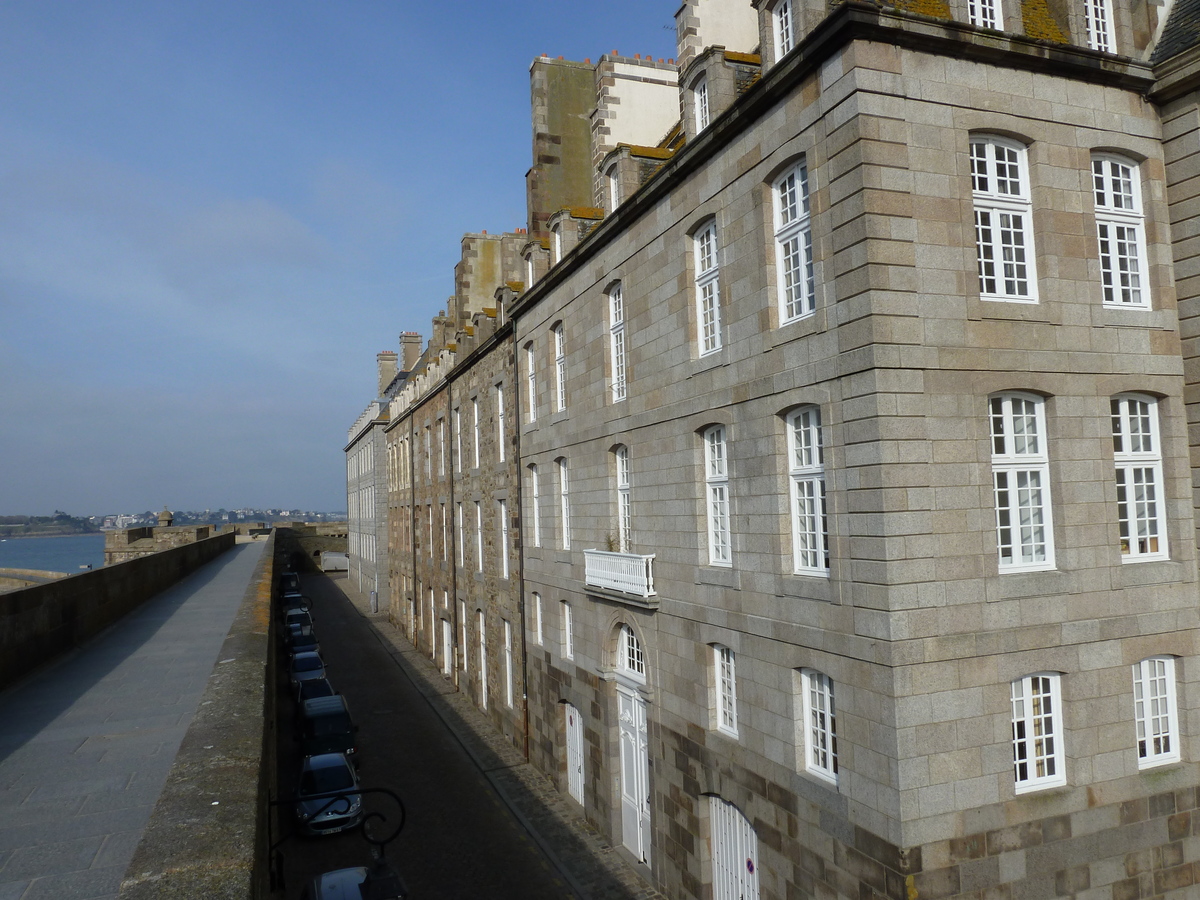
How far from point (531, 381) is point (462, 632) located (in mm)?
12122

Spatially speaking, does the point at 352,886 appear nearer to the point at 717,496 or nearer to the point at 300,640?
the point at 717,496

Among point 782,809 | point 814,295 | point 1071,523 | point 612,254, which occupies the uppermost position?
point 612,254

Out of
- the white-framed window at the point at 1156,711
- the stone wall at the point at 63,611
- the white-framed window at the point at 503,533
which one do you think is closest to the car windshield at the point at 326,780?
the stone wall at the point at 63,611

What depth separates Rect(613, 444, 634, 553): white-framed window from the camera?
17047mm

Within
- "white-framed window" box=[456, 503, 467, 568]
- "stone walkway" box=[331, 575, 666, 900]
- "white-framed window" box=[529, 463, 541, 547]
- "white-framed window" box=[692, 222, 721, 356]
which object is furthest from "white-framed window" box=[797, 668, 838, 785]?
"white-framed window" box=[456, 503, 467, 568]

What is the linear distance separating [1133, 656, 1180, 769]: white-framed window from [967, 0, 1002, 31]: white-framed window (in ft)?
29.0

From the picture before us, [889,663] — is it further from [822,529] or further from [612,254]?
[612,254]

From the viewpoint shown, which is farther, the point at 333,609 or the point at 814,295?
the point at 333,609

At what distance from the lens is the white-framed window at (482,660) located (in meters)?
27.5

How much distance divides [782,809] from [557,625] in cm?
967

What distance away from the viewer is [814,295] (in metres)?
11.1

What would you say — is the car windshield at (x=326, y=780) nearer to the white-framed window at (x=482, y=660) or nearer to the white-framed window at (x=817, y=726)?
the white-framed window at (x=482, y=660)

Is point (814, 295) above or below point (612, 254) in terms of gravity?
below

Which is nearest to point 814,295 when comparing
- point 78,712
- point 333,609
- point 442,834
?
point 78,712
